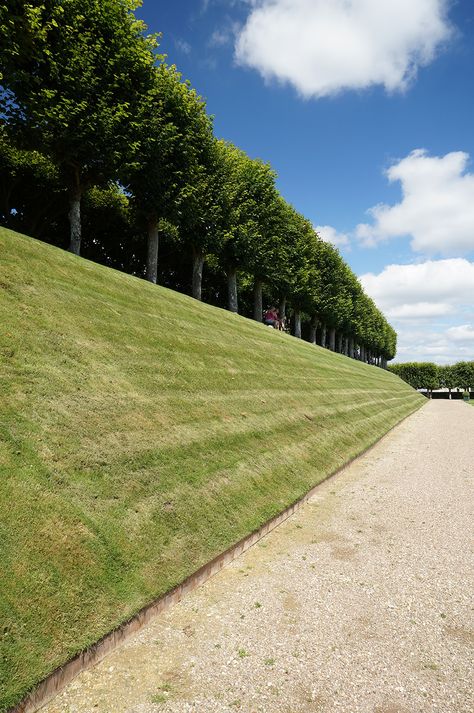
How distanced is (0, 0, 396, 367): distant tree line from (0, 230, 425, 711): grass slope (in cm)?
887

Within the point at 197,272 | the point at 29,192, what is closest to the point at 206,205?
the point at 197,272

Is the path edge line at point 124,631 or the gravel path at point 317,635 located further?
the gravel path at point 317,635

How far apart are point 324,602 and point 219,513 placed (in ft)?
7.87

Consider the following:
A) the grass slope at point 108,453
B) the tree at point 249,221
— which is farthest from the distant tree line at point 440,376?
the grass slope at point 108,453

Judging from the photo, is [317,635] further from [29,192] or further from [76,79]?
[29,192]

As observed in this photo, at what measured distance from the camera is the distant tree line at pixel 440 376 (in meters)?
106

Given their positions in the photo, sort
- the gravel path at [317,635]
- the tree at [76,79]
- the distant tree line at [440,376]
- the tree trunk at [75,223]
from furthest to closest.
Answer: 1. the distant tree line at [440,376]
2. the tree trunk at [75,223]
3. the tree at [76,79]
4. the gravel path at [317,635]

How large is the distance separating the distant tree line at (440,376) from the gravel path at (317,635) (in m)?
111

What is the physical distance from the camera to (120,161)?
69.8ft

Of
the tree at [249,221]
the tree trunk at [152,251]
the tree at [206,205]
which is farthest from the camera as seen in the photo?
the tree at [249,221]

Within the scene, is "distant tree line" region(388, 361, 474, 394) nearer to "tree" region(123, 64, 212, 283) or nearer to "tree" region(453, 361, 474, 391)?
"tree" region(453, 361, 474, 391)

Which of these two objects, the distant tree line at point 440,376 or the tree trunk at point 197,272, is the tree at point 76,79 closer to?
the tree trunk at point 197,272

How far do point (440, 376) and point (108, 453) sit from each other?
116 m

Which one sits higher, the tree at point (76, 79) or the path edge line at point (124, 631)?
the tree at point (76, 79)
